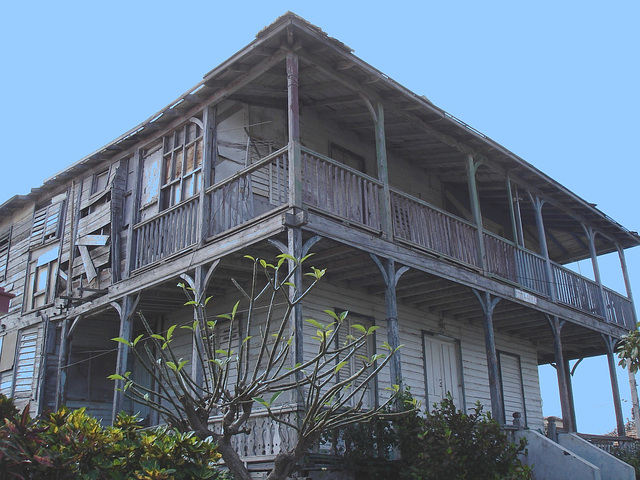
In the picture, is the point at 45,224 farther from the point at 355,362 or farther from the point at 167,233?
the point at 355,362

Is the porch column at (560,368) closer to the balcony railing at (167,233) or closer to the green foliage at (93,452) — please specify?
the balcony railing at (167,233)

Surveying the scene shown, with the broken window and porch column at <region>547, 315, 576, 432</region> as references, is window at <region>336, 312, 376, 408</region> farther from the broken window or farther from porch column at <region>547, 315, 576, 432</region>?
the broken window

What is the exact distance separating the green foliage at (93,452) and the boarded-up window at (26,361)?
32.2 feet

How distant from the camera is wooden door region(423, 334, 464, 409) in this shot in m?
15.7

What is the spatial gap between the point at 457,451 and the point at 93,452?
16.9ft

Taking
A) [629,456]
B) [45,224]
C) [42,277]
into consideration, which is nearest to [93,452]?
[42,277]

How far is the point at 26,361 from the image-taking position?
16250mm

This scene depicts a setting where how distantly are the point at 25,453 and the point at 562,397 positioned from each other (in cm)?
1315

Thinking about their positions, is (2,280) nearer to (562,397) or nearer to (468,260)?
(468,260)

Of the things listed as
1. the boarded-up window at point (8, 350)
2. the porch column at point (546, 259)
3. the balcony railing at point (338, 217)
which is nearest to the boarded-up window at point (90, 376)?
the boarded-up window at point (8, 350)

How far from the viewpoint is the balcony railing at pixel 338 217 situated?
1138 cm

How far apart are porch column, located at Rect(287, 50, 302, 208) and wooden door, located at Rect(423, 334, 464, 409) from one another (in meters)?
6.50

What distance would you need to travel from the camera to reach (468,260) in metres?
14.1

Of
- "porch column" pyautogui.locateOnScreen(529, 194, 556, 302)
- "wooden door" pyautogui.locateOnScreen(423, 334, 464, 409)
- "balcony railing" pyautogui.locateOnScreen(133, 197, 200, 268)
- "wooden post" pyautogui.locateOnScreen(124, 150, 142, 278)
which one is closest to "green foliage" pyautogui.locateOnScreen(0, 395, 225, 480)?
"balcony railing" pyautogui.locateOnScreen(133, 197, 200, 268)
